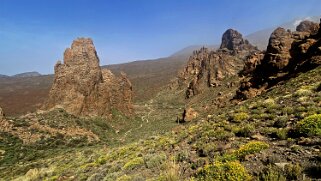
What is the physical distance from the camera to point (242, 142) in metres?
10.9

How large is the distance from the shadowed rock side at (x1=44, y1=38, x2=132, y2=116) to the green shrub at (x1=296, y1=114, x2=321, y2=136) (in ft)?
159

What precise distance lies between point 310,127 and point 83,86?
168ft

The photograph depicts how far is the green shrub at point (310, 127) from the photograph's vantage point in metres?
9.30

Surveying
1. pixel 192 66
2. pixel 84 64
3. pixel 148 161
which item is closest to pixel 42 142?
pixel 84 64

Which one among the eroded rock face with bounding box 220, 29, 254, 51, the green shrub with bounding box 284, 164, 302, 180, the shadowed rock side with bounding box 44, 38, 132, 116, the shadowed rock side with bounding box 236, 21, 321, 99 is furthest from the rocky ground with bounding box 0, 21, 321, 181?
the eroded rock face with bounding box 220, 29, 254, 51

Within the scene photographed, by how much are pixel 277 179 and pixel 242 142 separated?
172 inches

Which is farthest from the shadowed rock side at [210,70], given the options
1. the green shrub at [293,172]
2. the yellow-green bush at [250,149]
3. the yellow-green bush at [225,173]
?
the green shrub at [293,172]

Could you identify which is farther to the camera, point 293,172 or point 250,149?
point 250,149

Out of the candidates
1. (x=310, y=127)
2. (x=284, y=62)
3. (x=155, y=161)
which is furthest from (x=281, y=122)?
(x=284, y=62)

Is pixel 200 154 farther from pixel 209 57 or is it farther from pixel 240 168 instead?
pixel 209 57

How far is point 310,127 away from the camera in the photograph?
9609mm

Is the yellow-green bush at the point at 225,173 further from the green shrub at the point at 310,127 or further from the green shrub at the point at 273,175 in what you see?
the green shrub at the point at 310,127

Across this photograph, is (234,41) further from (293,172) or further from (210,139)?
(293,172)

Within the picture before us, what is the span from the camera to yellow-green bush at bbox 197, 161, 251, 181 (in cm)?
749
